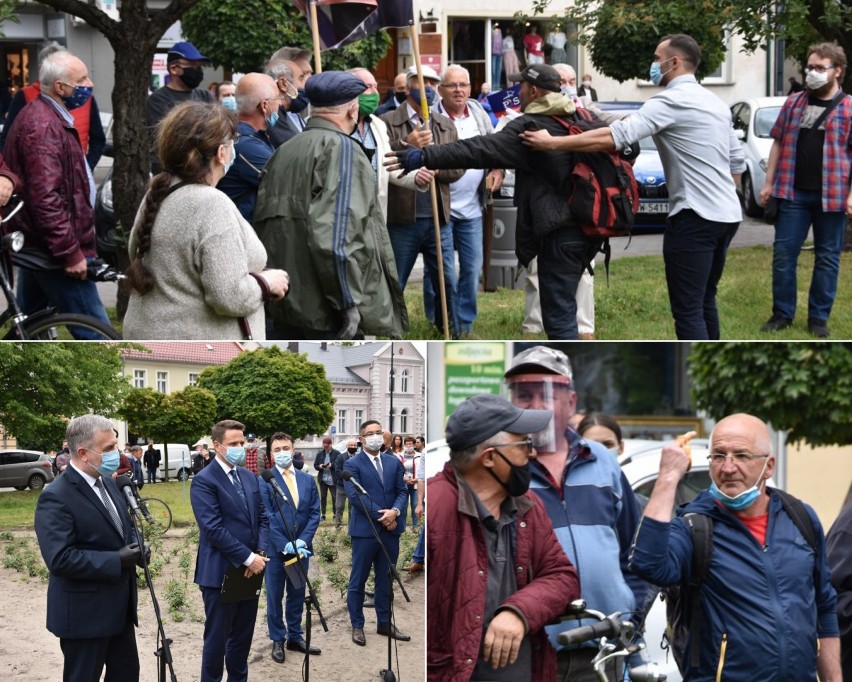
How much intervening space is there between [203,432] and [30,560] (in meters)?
0.79

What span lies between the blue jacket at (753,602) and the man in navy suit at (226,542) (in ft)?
5.20

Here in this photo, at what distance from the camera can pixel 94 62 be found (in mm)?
35625

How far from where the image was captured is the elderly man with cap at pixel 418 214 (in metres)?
9.52

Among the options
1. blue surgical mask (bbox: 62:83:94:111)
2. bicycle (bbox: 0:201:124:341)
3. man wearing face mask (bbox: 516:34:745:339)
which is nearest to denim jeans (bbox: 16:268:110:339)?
bicycle (bbox: 0:201:124:341)

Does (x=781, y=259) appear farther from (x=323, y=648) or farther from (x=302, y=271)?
(x=323, y=648)

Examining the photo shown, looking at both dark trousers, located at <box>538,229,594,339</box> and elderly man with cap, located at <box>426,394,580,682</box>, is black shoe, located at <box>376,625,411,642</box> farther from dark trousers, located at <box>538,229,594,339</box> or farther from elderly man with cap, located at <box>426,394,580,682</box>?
dark trousers, located at <box>538,229,594,339</box>

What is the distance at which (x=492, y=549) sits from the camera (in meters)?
4.63

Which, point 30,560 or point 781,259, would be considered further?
point 781,259

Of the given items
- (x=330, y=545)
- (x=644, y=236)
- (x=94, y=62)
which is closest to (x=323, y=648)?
(x=330, y=545)

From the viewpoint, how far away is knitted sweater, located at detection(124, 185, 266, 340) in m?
5.56

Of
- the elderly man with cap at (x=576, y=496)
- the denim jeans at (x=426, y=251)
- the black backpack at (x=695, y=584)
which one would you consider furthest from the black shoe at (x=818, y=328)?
the elderly man with cap at (x=576, y=496)

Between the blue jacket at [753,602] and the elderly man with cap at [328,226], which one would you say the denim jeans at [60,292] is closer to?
the elderly man with cap at [328,226]

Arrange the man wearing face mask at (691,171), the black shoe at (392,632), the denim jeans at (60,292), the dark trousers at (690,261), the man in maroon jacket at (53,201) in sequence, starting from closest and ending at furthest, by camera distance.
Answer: the black shoe at (392,632) < the man in maroon jacket at (53,201) < the denim jeans at (60,292) < the man wearing face mask at (691,171) < the dark trousers at (690,261)

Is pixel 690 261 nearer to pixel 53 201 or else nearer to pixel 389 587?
pixel 53 201
